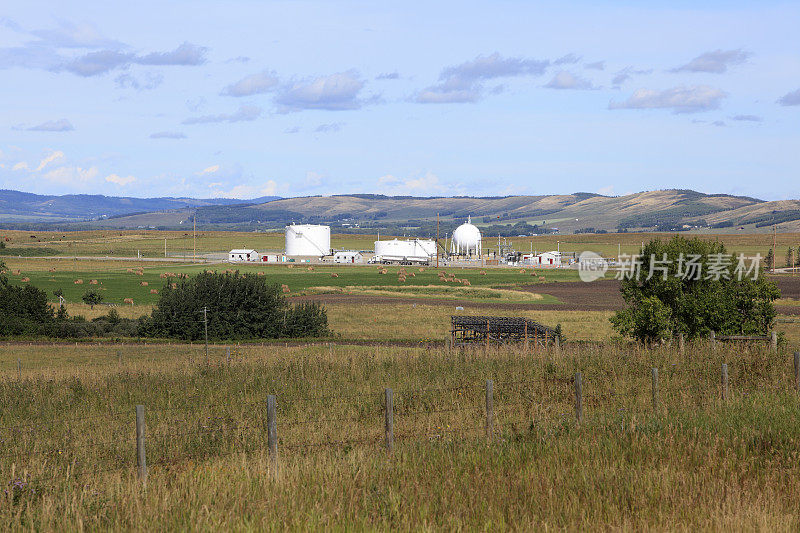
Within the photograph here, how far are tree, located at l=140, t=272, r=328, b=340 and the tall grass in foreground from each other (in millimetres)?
26199

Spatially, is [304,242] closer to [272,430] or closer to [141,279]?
[141,279]

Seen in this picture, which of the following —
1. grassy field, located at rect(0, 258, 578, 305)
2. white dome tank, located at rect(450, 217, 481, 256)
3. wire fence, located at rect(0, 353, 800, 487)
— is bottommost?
grassy field, located at rect(0, 258, 578, 305)

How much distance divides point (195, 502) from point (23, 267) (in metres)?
135

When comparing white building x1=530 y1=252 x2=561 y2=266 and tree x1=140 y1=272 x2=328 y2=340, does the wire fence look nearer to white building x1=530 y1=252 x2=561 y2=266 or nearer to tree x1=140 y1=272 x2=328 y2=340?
tree x1=140 y1=272 x2=328 y2=340

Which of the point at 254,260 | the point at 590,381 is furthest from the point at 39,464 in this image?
the point at 254,260

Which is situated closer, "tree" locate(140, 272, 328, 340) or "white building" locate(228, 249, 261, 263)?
"tree" locate(140, 272, 328, 340)

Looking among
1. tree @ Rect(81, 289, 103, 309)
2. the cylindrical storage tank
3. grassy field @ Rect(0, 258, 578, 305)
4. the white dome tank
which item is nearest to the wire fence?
tree @ Rect(81, 289, 103, 309)

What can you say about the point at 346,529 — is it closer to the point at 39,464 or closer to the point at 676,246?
the point at 39,464

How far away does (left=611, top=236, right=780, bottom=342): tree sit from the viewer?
35.1 metres

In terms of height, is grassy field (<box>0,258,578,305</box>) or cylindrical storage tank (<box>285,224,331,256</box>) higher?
cylindrical storage tank (<box>285,224,331,256</box>)

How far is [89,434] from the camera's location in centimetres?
1405

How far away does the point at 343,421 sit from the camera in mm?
15102

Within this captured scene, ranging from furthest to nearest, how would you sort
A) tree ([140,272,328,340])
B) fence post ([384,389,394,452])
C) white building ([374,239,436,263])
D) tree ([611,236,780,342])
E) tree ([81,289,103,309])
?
white building ([374,239,436,263]) → tree ([81,289,103,309]) → tree ([140,272,328,340]) → tree ([611,236,780,342]) → fence post ([384,389,394,452])

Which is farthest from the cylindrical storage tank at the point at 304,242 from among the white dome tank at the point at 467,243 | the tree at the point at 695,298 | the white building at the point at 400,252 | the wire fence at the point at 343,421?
the wire fence at the point at 343,421
